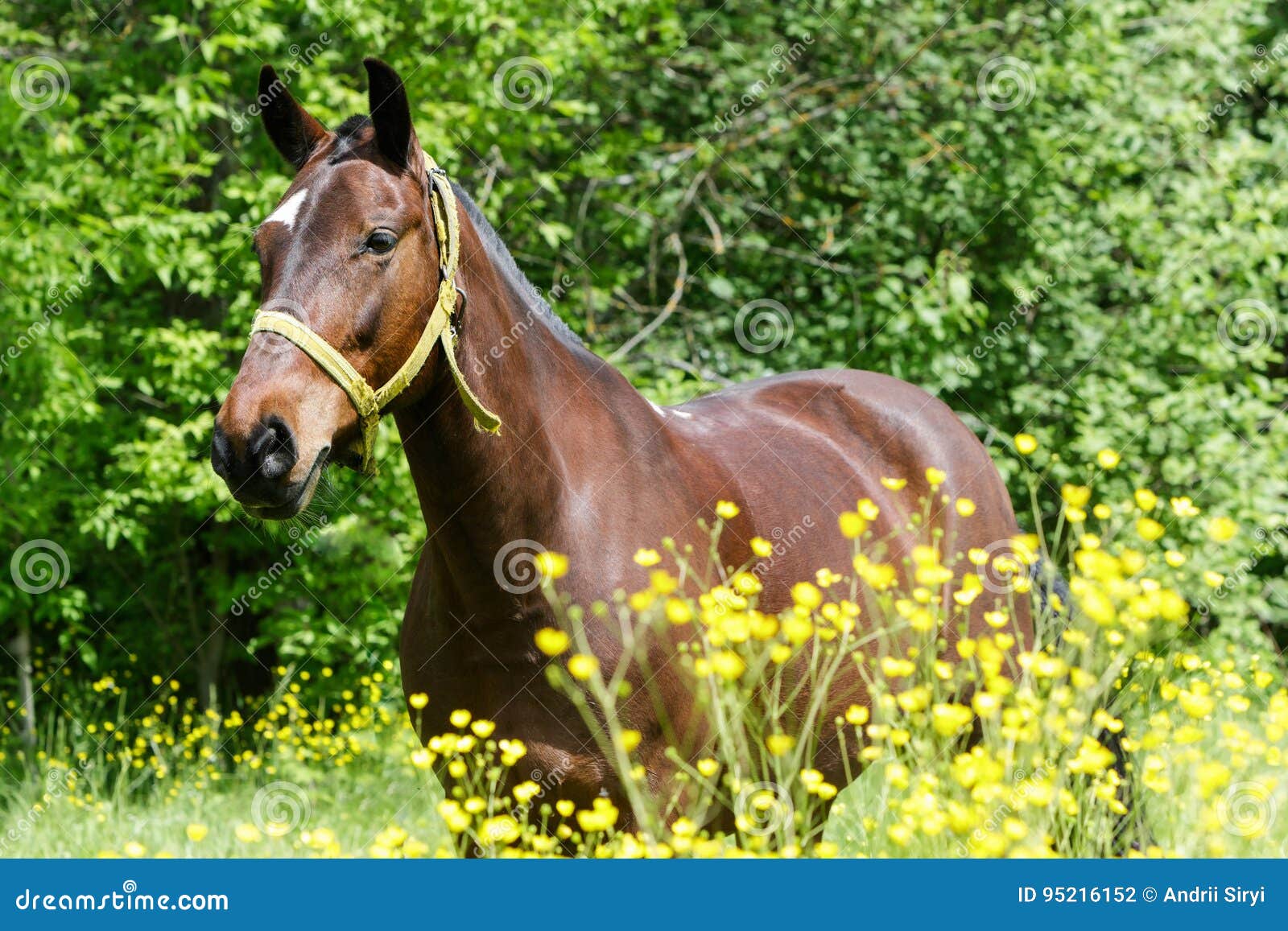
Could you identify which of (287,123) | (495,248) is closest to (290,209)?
(287,123)

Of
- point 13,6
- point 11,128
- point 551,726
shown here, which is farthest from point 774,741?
point 13,6

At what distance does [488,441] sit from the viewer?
8.84ft

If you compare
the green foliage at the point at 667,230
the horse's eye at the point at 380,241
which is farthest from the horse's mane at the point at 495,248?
the green foliage at the point at 667,230

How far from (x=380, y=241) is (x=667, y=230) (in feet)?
15.9

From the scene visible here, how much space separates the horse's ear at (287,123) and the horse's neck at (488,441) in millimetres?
438

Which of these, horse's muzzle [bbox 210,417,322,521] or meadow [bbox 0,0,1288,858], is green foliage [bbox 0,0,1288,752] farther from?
horse's muzzle [bbox 210,417,322,521]

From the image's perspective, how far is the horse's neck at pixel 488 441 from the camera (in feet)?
8.82

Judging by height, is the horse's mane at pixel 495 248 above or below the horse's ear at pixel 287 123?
below

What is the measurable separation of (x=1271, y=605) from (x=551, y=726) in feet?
19.5

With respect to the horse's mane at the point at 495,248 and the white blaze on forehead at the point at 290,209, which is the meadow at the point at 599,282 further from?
the white blaze on forehead at the point at 290,209

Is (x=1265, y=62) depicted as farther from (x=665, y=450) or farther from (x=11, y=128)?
(x=11, y=128)

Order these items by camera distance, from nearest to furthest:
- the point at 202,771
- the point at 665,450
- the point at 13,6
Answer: the point at 665,450
the point at 202,771
the point at 13,6

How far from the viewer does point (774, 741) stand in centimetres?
192

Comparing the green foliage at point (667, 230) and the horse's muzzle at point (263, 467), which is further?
the green foliage at point (667, 230)
